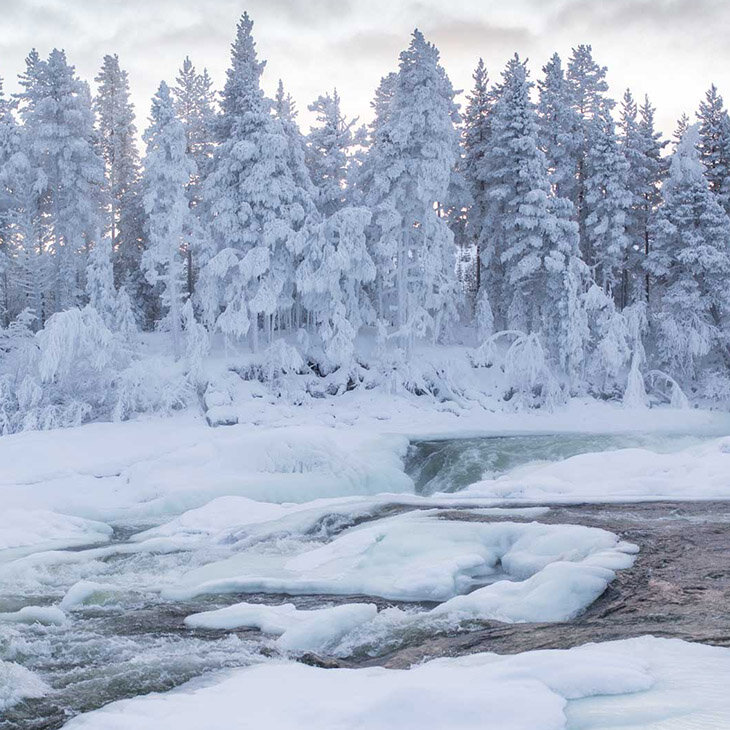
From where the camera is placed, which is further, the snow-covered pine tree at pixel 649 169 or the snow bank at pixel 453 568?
the snow-covered pine tree at pixel 649 169

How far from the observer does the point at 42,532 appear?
12.3 meters

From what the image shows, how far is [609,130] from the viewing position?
3478 cm

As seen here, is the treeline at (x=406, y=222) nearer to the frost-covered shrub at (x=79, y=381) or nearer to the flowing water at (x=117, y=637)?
the frost-covered shrub at (x=79, y=381)

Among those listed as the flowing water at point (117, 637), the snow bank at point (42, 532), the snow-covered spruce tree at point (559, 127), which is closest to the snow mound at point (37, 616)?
the flowing water at point (117, 637)

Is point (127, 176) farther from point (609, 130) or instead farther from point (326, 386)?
point (609, 130)

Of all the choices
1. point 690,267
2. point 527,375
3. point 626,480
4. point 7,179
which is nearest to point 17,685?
point 626,480

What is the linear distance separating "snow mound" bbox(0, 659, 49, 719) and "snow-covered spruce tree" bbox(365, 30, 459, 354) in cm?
2546

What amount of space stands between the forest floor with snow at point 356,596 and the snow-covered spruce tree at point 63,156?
1909 centimetres

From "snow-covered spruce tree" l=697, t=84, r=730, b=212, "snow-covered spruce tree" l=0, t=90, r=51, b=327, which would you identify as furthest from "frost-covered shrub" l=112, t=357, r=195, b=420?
"snow-covered spruce tree" l=697, t=84, r=730, b=212

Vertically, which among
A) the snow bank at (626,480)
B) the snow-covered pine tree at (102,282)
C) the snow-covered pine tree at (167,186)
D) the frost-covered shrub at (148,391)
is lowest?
the snow bank at (626,480)

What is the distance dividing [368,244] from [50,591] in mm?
25433

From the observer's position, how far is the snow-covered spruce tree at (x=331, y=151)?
1326 inches

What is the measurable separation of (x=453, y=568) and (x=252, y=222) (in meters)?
24.2

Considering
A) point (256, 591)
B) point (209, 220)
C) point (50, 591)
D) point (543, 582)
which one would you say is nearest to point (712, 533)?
point (543, 582)
